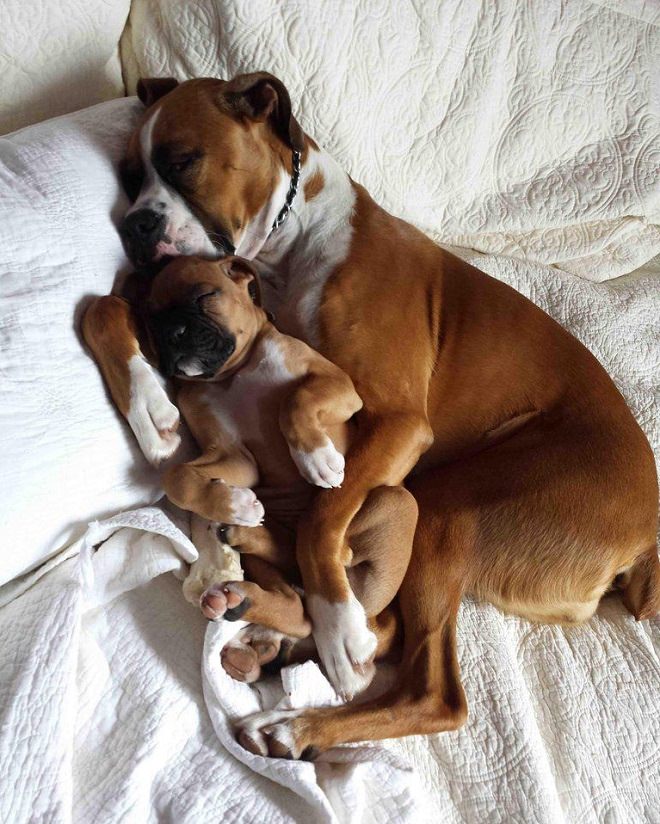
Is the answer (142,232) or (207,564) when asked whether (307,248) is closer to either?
(142,232)

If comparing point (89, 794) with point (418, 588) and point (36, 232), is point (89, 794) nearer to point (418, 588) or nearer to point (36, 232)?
point (418, 588)

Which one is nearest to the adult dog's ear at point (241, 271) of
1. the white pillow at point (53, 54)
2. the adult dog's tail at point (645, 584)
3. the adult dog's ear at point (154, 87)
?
the adult dog's ear at point (154, 87)

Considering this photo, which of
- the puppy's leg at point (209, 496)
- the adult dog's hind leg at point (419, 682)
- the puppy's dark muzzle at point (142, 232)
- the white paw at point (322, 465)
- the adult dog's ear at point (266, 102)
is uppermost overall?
the adult dog's ear at point (266, 102)

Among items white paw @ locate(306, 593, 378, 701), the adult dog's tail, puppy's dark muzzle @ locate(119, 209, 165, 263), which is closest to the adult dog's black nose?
puppy's dark muzzle @ locate(119, 209, 165, 263)

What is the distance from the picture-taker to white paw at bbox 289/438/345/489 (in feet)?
5.00

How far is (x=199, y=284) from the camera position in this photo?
5.13 ft

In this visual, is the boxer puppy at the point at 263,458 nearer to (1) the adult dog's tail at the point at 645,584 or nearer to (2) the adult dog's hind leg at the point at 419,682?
(2) the adult dog's hind leg at the point at 419,682

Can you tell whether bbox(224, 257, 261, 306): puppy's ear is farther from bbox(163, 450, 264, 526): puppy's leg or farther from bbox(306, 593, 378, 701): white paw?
bbox(306, 593, 378, 701): white paw

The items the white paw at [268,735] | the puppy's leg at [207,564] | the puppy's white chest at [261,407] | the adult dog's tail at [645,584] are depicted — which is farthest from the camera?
the adult dog's tail at [645,584]

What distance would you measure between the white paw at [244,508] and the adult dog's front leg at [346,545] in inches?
5.4

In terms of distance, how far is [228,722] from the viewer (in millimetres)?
1279

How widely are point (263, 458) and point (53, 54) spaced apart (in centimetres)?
104

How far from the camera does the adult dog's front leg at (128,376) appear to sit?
1456 mm

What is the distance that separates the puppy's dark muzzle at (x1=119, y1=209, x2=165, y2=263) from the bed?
3 centimetres
